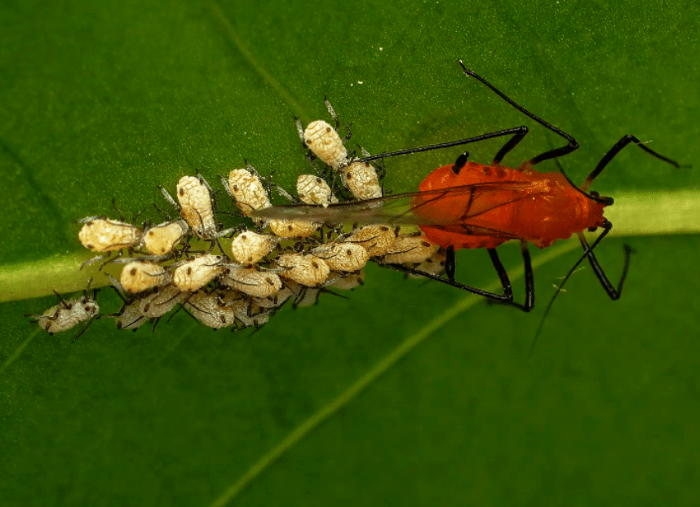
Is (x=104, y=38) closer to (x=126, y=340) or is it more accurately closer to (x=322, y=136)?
(x=322, y=136)

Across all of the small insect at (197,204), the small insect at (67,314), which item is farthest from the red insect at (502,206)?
the small insect at (67,314)

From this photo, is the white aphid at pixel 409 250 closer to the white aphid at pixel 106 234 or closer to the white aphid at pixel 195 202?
the white aphid at pixel 195 202

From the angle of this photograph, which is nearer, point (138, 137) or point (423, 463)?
point (138, 137)

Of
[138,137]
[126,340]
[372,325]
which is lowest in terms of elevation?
[372,325]

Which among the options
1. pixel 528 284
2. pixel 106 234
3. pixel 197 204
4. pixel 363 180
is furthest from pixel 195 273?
pixel 528 284

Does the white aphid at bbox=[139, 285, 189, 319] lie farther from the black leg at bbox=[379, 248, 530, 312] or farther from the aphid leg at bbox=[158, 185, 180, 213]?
the black leg at bbox=[379, 248, 530, 312]

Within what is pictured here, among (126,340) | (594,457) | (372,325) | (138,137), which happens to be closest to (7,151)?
(138,137)
